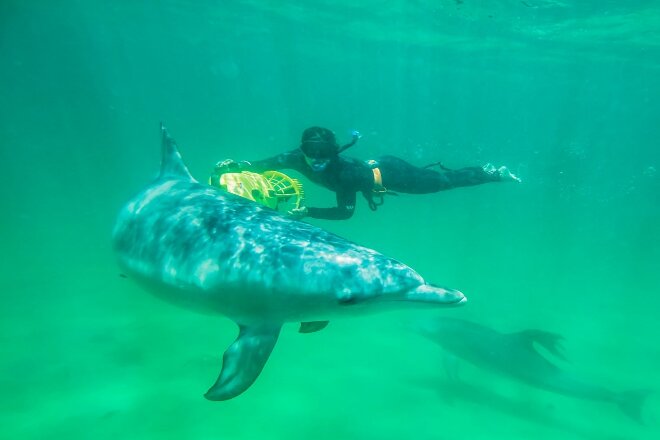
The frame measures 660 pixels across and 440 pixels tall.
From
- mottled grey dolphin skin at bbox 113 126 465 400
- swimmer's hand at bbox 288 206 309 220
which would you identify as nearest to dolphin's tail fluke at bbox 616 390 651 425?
swimmer's hand at bbox 288 206 309 220

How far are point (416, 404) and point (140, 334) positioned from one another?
24.1 feet

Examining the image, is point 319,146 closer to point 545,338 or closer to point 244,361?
point 244,361

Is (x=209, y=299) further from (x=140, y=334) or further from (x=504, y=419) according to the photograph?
(x=140, y=334)

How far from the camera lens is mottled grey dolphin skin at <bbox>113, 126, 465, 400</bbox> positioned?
12.0 ft

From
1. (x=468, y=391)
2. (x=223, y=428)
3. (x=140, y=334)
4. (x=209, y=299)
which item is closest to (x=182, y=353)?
(x=140, y=334)

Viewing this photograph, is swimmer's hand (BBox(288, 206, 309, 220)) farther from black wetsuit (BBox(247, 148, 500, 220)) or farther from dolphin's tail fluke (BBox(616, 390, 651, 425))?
dolphin's tail fluke (BBox(616, 390, 651, 425))

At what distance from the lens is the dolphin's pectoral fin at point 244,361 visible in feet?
11.3

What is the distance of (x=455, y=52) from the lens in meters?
40.3

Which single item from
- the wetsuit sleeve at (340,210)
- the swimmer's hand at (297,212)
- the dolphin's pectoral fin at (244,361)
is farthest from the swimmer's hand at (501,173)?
the dolphin's pectoral fin at (244,361)

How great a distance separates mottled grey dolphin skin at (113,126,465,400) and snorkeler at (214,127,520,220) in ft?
6.45

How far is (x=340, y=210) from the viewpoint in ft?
25.8

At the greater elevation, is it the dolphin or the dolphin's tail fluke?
the dolphin

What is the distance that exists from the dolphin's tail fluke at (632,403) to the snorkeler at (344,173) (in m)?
5.75

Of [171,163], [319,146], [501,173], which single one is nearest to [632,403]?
[501,173]
